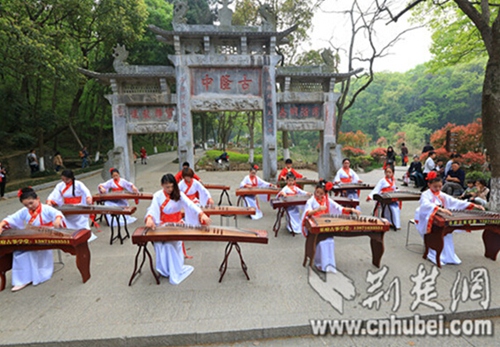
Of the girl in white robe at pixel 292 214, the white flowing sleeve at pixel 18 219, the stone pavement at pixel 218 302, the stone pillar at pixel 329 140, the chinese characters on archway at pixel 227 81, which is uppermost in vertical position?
the chinese characters on archway at pixel 227 81

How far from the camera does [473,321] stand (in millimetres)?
3109

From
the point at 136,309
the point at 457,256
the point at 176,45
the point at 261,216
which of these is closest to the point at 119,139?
the point at 176,45

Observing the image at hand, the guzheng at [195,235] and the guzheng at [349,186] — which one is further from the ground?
the guzheng at [349,186]

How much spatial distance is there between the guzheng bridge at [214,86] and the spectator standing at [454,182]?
3667 mm

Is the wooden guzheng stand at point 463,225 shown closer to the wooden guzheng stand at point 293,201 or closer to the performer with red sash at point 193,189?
the wooden guzheng stand at point 293,201

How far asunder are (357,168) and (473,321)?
14991 millimetres

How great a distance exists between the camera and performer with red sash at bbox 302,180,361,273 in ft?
13.5

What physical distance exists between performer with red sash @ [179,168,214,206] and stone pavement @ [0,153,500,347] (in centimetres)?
142

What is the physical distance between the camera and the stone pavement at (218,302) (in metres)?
2.84

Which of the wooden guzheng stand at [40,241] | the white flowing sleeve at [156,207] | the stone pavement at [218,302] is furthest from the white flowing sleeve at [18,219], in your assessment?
the white flowing sleeve at [156,207]

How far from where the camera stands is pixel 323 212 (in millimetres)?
4453

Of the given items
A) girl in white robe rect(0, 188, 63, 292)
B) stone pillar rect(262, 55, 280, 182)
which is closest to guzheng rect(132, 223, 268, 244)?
girl in white robe rect(0, 188, 63, 292)

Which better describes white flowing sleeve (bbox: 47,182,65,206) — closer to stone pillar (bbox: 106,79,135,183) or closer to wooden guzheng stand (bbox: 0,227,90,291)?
wooden guzheng stand (bbox: 0,227,90,291)

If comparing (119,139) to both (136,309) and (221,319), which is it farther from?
(221,319)
